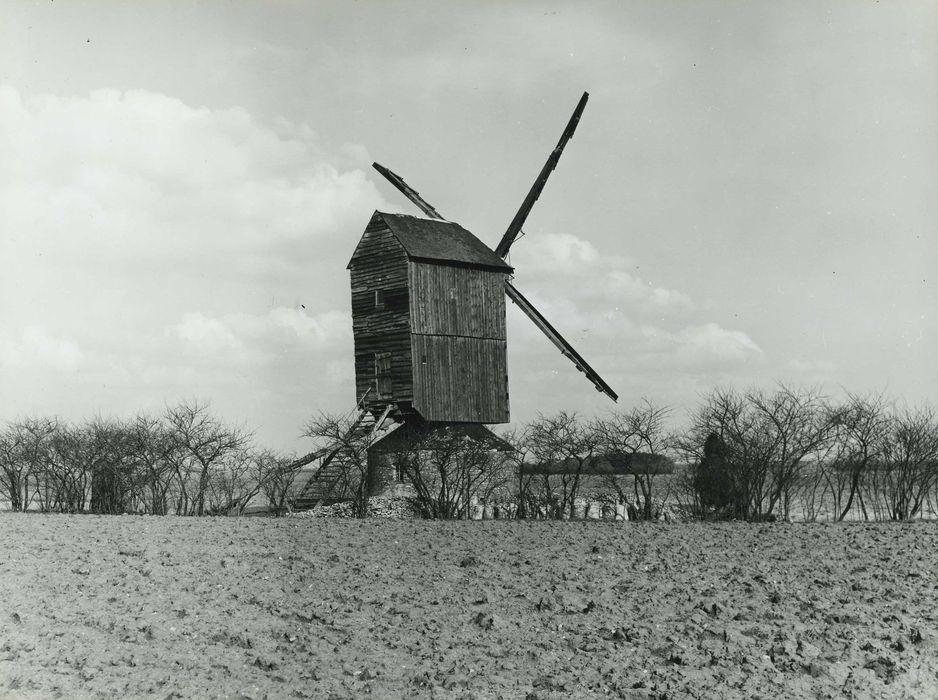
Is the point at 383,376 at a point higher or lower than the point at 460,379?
higher

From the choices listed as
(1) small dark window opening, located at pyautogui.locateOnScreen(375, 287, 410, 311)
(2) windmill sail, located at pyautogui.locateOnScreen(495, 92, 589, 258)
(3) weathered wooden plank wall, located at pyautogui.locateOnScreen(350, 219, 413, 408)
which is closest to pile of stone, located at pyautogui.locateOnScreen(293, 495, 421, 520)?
(3) weathered wooden plank wall, located at pyautogui.locateOnScreen(350, 219, 413, 408)

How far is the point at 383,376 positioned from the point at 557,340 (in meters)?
7.19

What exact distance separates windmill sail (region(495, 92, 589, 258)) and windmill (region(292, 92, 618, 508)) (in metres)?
2.11

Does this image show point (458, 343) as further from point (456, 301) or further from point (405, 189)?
point (405, 189)

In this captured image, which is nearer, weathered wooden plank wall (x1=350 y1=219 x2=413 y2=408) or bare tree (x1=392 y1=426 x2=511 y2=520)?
bare tree (x1=392 y1=426 x2=511 y2=520)

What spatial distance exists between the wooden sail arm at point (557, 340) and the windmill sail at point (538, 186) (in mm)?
1387

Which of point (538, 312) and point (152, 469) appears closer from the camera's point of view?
point (152, 469)

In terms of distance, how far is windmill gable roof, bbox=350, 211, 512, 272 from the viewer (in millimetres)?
26000

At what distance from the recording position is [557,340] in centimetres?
3061

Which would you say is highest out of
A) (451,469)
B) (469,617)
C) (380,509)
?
(451,469)

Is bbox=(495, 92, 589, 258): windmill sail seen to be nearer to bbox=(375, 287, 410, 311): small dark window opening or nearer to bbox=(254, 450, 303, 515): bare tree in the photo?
bbox=(375, 287, 410, 311): small dark window opening

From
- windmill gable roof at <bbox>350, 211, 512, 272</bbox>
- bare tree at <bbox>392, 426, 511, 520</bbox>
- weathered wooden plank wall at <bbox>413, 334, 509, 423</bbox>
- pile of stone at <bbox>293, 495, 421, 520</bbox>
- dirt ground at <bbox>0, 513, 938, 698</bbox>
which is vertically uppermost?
windmill gable roof at <bbox>350, 211, 512, 272</bbox>

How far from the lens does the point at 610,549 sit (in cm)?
1414

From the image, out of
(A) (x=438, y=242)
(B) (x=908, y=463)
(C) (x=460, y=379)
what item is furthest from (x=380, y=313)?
(B) (x=908, y=463)
